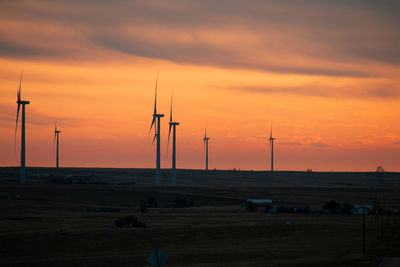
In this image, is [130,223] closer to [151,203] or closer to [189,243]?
[189,243]

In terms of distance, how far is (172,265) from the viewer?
5259 cm

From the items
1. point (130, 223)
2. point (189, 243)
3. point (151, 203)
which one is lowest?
point (151, 203)

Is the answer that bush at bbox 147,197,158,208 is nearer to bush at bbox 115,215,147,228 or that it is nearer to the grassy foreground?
the grassy foreground

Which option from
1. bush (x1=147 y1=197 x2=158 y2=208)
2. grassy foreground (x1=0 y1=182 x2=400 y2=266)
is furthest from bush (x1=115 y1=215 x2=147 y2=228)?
bush (x1=147 y1=197 x2=158 y2=208)

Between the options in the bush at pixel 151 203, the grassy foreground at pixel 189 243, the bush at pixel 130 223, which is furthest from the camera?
the bush at pixel 151 203

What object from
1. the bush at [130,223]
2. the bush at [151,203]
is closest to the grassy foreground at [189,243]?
the bush at [130,223]

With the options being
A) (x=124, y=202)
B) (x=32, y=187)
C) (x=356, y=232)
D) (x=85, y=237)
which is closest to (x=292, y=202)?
(x=124, y=202)

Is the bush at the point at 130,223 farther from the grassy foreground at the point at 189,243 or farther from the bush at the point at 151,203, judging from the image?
the bush at the point at 151,203

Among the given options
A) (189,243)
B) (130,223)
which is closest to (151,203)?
(130,223)

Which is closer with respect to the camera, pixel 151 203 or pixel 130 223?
pixel 130 223

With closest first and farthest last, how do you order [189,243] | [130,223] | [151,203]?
[189,243]
[130,223]
[151,203]

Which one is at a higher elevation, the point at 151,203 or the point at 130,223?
the point at 130,223

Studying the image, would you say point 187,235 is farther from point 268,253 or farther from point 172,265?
point 172,265

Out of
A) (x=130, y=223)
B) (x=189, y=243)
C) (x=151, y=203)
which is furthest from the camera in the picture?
(x=151, y=203)
